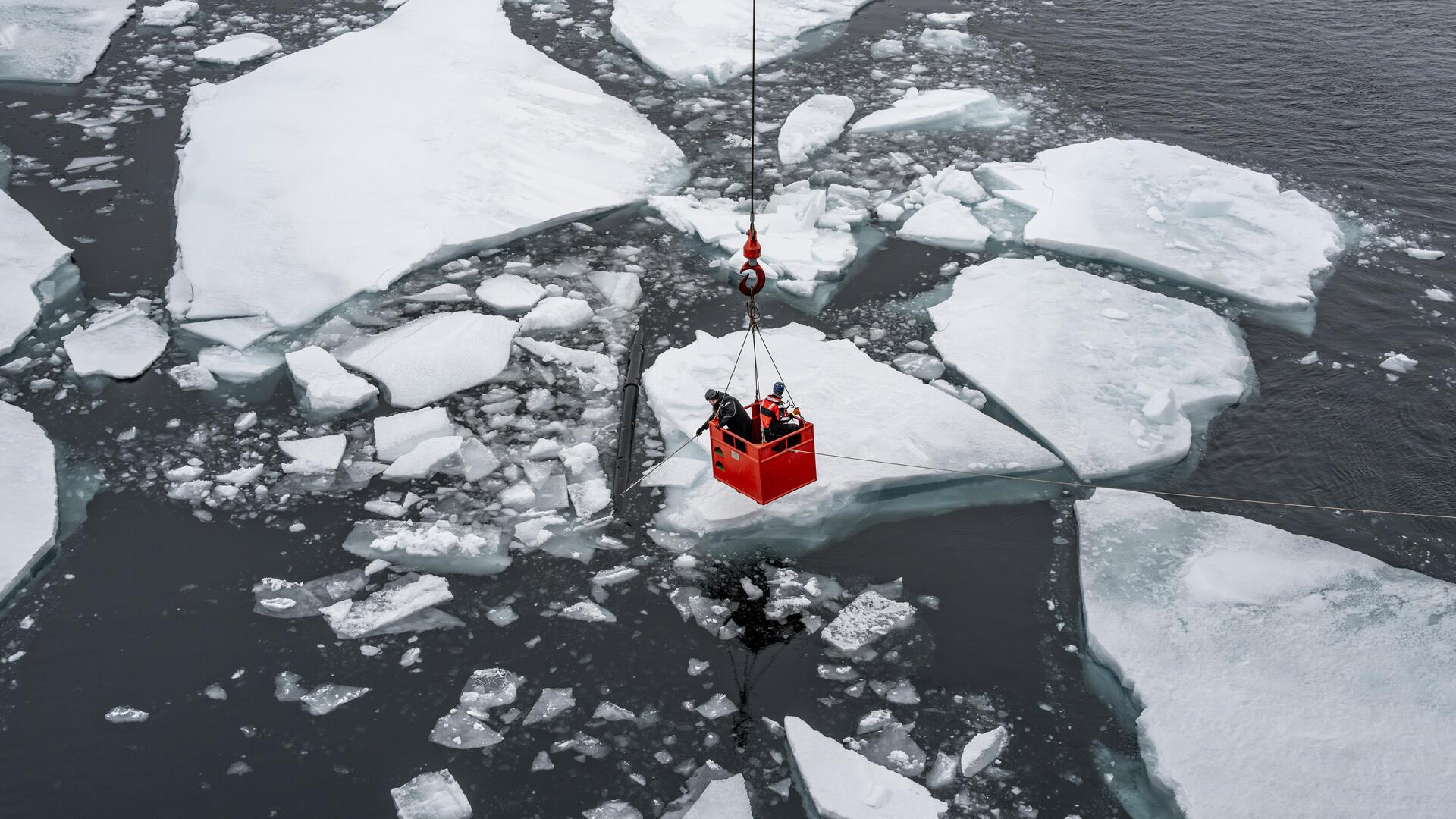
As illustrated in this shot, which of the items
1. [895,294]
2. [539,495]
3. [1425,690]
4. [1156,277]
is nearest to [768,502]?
[539,495]

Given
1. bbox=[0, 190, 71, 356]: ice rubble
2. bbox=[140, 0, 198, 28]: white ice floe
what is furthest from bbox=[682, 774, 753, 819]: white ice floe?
bbox=[140, 0, 198, 28]: white ice floe

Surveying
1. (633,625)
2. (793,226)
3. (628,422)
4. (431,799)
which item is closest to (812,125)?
(793,226)

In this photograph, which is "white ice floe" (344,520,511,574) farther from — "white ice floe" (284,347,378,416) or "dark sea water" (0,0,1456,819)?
"white ice floe" (284,347,378,416)

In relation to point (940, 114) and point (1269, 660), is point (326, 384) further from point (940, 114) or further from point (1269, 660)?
point (940, 114)

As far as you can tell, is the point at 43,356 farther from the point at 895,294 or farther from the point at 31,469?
the point at 895,294

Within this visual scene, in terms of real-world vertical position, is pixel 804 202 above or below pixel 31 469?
above

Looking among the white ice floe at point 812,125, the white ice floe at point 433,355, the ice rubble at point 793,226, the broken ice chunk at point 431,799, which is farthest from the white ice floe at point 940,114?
the broken ice chunk at point 431,799

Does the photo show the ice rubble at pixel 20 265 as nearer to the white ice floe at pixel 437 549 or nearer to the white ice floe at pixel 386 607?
the white ice floe at pixel 437 549
